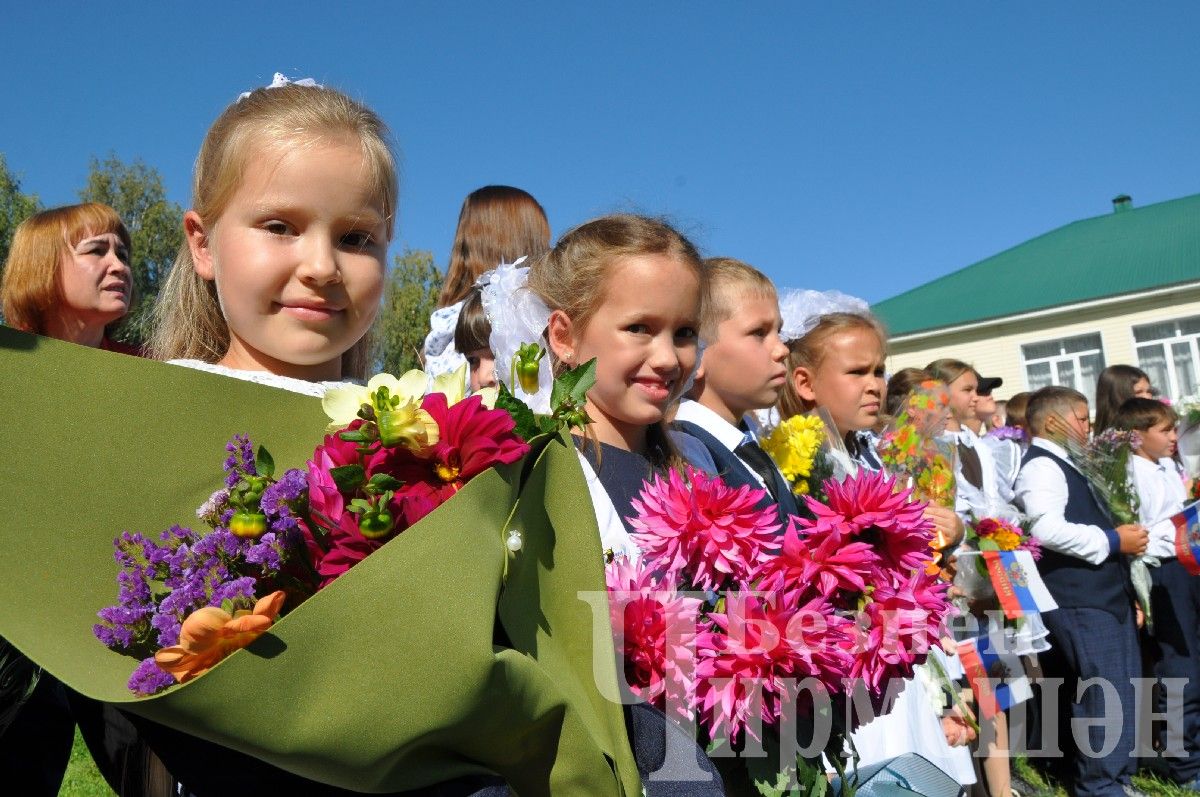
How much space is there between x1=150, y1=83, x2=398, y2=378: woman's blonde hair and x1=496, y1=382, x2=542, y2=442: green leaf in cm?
63

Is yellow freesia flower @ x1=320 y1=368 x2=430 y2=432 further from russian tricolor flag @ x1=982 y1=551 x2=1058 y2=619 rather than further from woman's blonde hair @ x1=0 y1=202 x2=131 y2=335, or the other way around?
russian tricolor flag @ x1=982 y1=551 x2=1058 y2=619

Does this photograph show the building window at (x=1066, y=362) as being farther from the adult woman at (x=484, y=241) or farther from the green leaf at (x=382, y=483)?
the green leaf at (x=382, y=483)

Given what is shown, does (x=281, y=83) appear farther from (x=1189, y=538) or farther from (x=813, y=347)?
(x=1189, y=538)

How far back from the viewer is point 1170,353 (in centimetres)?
2372

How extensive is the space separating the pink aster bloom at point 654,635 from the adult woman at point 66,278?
89.3 inches

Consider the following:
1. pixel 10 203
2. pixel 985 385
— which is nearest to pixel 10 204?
pixel 10 203

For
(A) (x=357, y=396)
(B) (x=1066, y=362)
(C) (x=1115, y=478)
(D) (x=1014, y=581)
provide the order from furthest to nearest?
1. (B) (x=1066, y=362)
2. (C) (x=1115, y=478)
3. (D) (x=1014, y=581)
4. (A) (x=357, y=396)

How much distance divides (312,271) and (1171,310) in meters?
25.0

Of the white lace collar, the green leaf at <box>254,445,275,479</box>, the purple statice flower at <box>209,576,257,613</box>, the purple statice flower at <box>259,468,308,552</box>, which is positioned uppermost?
the white lace collar

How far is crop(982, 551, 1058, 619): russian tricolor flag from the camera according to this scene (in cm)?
523

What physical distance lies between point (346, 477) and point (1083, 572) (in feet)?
20.1

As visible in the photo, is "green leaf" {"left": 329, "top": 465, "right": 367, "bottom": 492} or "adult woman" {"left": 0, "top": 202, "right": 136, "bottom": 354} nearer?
"green leaf" {"left": 329, "top": 465, "right": 367, "bottom": 492}

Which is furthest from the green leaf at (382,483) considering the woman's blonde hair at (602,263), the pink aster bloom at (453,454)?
the woman's blonde hair at (602,263)

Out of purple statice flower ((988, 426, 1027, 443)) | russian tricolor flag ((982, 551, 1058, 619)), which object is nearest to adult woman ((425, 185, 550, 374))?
russian tricolor flag ((982, 551, 1058, 619))
